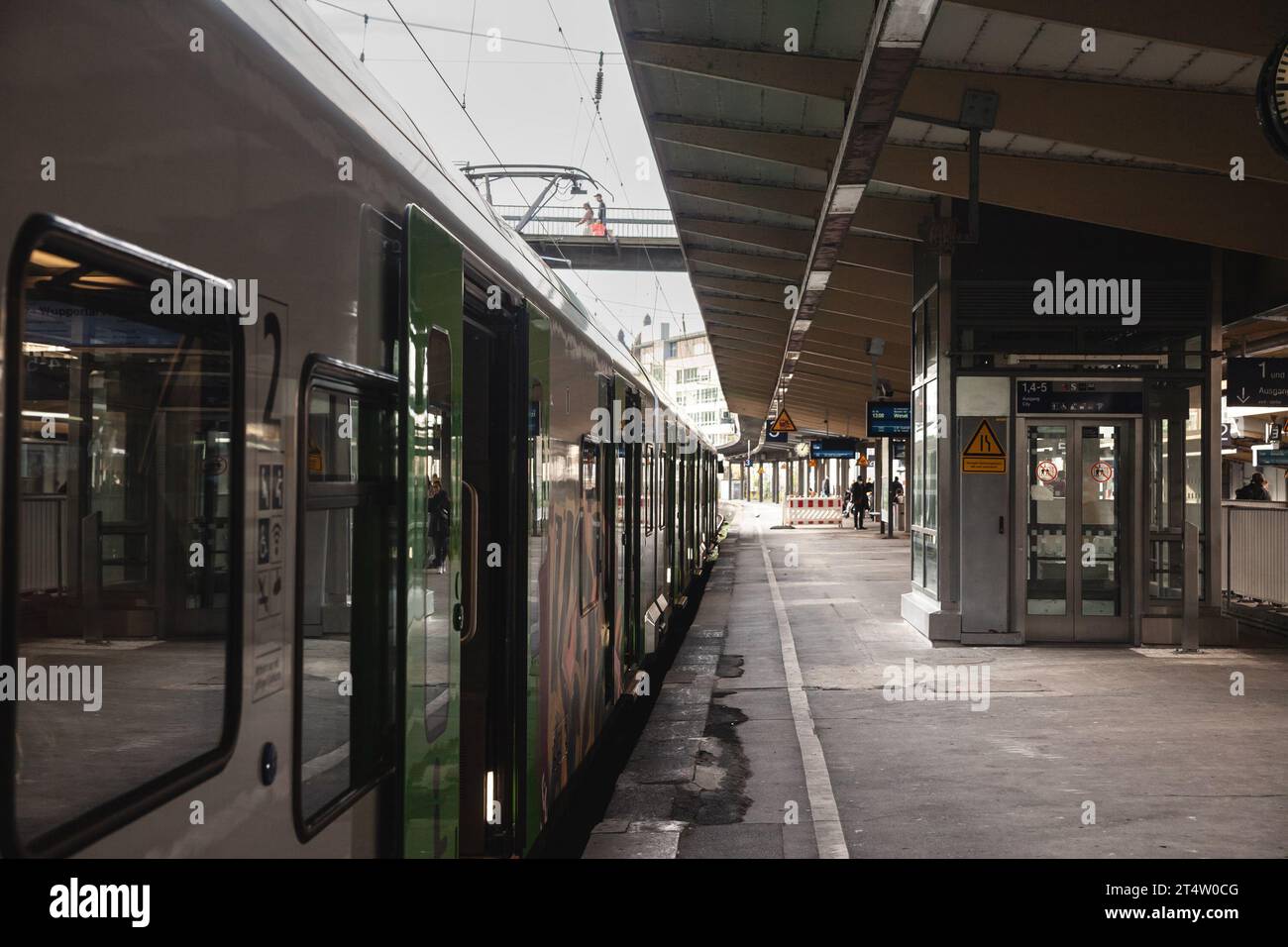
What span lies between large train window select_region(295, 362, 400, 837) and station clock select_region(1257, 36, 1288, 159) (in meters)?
5.16

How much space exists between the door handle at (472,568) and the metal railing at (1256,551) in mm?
12555

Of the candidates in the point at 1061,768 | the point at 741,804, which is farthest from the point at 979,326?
the point at 741,804

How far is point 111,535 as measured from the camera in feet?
6.54

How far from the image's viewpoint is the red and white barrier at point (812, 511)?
50.1m

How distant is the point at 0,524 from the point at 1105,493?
13.0 metres

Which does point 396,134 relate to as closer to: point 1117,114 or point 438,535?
point 438,535

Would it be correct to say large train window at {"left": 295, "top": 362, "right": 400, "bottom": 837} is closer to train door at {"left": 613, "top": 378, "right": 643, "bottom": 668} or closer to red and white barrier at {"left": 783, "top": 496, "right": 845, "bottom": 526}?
train door at {"left": 613, "top": 378, "right": 643, "bottom": 668}

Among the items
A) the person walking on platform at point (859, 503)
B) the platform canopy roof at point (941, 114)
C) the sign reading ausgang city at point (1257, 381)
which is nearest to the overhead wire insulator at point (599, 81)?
the platform canopy roof at point (941, 114)

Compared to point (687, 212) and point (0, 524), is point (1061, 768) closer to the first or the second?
point (0, 524)

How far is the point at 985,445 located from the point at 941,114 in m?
4.24

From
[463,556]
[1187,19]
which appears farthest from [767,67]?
[463,556]

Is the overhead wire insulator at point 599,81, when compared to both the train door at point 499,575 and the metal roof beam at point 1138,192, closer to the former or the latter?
the metal roof beam at point 1138,192

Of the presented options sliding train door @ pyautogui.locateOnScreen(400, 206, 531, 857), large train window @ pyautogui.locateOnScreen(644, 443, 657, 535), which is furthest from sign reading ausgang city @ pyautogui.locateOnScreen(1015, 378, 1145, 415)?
sliding train door @ pyautogui.locateOnScreen(400, 206, 531, 857)

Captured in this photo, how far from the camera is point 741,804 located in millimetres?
7383
